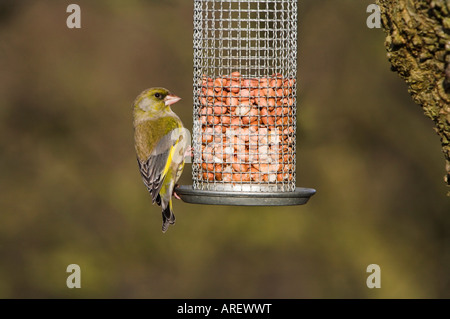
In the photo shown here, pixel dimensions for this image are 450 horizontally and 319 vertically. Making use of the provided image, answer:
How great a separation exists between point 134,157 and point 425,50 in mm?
5995

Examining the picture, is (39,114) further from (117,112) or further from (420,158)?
(420,158)

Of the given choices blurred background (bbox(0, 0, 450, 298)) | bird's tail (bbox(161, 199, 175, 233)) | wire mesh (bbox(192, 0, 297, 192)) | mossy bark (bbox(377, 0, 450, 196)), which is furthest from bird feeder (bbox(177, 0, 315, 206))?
blurred background (bbox(0, 0, 450, 298))

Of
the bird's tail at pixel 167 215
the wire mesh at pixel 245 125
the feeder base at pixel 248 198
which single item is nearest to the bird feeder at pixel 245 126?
the wire mesh at pixel 245 125

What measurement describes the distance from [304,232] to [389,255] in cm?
118

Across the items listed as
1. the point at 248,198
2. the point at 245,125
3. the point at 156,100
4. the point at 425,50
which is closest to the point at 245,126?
the point at 245,125

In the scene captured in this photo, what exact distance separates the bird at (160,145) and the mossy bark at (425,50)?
210 centimetres

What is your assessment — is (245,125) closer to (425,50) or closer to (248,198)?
(248,198)

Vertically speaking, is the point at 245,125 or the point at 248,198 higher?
the point at 245,125

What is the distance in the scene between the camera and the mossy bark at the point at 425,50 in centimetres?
425

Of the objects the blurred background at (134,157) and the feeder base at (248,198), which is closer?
the feeder base at (248,198)

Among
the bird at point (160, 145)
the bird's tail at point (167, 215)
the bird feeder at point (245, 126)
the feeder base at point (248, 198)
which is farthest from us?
the bird's tail at point (167, 215)

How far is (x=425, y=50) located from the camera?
439cm

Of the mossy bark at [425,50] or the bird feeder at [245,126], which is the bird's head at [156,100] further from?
the mossy bark at [425,50]

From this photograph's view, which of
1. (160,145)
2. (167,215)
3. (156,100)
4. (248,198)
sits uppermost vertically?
(156,100)
